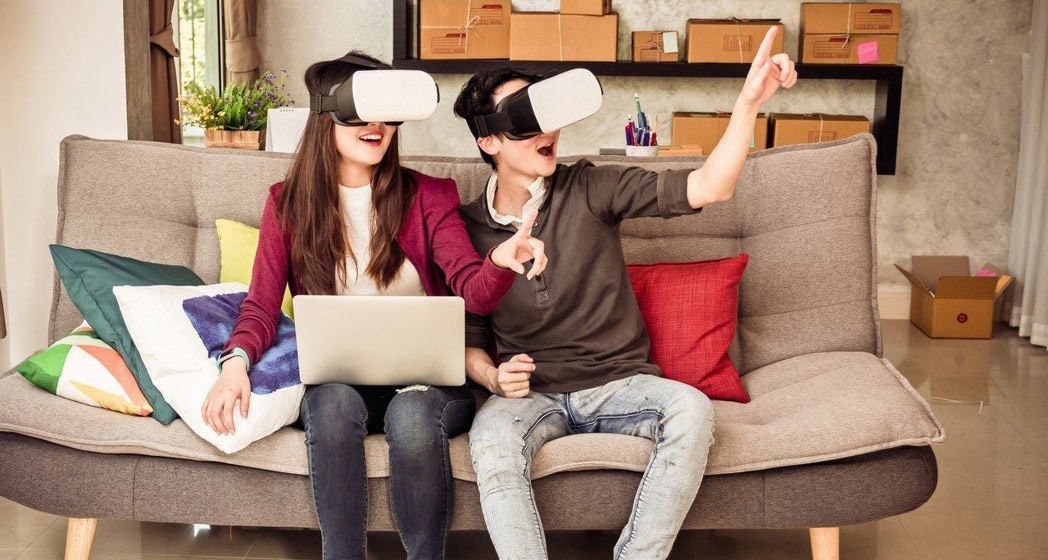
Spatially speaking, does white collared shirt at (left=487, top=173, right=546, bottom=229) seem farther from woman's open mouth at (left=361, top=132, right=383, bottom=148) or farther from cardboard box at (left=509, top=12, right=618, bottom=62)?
cardboard box at (left=509, top=12, right=618, bottom=62)

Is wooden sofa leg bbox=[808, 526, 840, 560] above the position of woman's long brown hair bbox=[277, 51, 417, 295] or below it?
below

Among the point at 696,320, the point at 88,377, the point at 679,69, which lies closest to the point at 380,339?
the point at 88,377

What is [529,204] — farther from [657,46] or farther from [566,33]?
[657,46]

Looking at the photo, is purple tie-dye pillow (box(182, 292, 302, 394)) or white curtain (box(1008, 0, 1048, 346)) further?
white curtain (box(1008, 0, 1048, 346))

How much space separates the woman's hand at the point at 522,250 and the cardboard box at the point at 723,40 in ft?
10.0

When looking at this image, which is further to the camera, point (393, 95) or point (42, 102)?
point (42, 102)

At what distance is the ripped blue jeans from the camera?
5.96 feet

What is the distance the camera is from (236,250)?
2.42 metres

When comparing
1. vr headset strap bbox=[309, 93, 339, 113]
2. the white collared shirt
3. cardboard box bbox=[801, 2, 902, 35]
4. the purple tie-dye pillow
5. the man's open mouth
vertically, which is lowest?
the purple tie-dye pillow

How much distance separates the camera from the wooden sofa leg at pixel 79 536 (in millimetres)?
2098

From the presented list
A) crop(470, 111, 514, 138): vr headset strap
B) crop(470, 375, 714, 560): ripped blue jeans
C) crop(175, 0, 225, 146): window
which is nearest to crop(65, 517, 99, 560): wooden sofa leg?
crop(470, 375, 714, 560): ripped blue jeans

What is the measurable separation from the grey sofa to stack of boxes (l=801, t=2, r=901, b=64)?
2.46 m

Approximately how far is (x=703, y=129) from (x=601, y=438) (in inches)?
117

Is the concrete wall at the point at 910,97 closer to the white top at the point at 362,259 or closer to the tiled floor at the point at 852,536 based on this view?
the tiled floor at the point at 852,536
